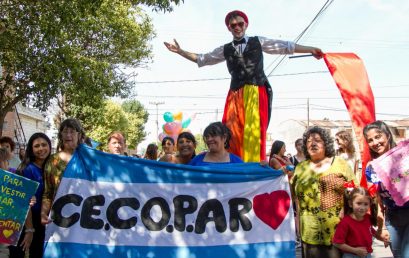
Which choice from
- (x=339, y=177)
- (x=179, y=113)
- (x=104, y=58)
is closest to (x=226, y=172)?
(x=339, y=177)

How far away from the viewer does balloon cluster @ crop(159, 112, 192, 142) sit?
19.4 meters

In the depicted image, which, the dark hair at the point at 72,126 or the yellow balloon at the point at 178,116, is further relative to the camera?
the yellow balloon at the point at 178,116

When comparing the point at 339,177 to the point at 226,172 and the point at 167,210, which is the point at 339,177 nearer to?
the point at 226,172

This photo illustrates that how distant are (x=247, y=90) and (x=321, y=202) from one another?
1377mm

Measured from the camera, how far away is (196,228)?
12.9 feet

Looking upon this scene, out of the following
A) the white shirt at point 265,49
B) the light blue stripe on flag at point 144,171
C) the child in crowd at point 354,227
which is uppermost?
the white shirt at point 265,49

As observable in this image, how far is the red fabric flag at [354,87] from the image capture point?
464 centimetres

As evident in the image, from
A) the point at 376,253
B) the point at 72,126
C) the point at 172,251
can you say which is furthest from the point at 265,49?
the point at 376,253

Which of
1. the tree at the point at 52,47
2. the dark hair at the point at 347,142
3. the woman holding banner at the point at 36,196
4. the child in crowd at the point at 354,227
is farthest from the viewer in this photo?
the tree at the point at 52,47

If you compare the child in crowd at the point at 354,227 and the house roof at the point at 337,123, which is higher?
the house roof at the point at 337,123

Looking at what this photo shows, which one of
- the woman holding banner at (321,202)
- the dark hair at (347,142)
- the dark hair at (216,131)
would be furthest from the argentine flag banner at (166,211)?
the dark hair at (347,142)

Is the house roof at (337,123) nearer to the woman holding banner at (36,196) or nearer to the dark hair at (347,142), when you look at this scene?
the dark hair at (347,142)

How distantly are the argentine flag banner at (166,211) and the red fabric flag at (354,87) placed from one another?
112cm

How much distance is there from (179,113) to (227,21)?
16.0 meters
